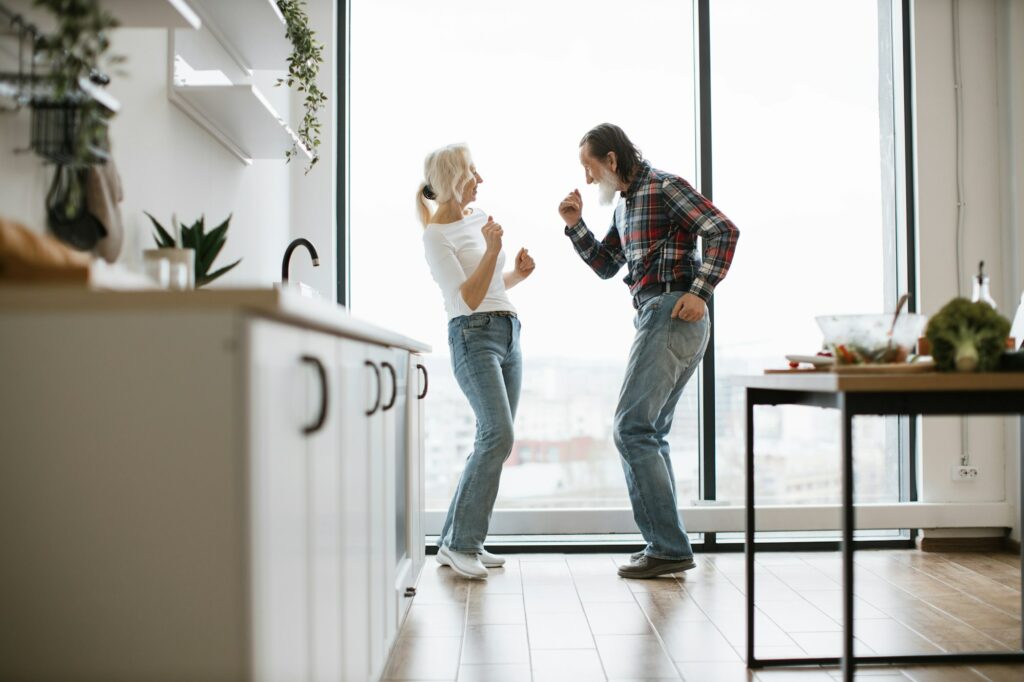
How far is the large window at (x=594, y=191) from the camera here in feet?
12.0

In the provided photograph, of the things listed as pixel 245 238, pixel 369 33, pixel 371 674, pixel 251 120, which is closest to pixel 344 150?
pixel 369 33

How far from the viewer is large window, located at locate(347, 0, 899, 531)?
3660mm

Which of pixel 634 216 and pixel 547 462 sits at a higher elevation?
pixel 634 216

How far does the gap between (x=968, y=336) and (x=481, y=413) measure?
1.70 m

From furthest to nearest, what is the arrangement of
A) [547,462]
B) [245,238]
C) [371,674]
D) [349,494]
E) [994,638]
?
[547,462] < [245,238] < [994,638] < [371,674] < [349,494]

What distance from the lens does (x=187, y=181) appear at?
230 centimetres

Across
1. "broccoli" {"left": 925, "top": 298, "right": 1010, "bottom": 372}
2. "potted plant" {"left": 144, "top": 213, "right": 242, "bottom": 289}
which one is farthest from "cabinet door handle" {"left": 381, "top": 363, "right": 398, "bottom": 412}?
"broccoli" {"left": 925, "top": 298, "right": 1010, "bottom": 372}

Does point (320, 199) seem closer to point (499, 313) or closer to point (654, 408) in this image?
point (499, 313)

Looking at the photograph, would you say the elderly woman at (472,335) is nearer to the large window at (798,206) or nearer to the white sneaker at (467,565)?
the white sneaker at (467,565)

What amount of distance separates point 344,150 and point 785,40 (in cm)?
191

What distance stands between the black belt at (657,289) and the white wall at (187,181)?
1272 mm

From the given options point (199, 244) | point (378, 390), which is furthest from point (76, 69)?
point (378, 390)

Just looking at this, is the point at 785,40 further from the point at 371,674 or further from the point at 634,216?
the point at 371,674

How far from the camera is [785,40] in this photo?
12.5 ft
